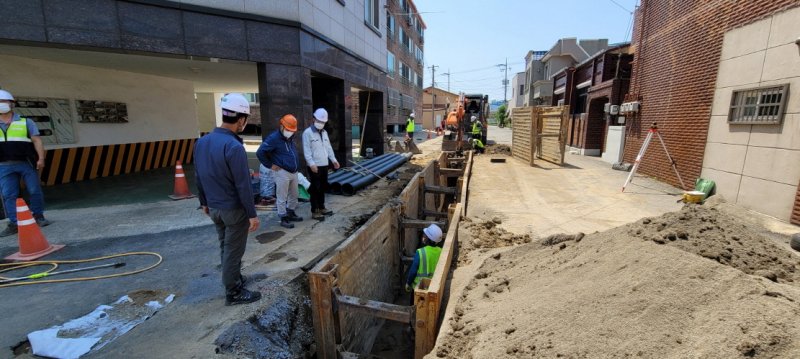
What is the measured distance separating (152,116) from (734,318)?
12100 mm

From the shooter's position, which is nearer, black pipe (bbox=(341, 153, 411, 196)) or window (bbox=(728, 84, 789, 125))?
window (bbox=(728, 84, 789, 125))

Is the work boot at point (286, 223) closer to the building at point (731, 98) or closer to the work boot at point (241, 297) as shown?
the work boot at point (241, 297)

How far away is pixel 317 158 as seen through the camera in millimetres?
5949

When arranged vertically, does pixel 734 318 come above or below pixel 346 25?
below

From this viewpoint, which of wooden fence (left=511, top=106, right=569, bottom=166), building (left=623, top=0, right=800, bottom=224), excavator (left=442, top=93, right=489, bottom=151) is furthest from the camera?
excavator (left=442, top=93, right=489, bottom=151)

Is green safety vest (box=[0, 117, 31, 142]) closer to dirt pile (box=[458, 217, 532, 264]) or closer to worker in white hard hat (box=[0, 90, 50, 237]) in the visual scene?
worker in white hard hat (box=[0, 90, 50, 237])

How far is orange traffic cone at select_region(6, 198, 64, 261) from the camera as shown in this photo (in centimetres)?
401

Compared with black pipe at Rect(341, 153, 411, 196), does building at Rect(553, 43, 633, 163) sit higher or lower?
higher

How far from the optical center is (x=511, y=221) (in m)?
5.84

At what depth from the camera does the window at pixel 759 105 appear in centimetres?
570

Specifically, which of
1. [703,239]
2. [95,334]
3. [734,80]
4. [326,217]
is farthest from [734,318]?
[734,80]

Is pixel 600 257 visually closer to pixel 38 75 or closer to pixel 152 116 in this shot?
pixel 38 75

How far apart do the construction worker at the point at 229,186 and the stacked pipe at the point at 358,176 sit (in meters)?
4.45

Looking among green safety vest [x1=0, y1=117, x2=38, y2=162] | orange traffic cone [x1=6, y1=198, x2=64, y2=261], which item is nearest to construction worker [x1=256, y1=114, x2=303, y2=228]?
orange traffic cone [x1=6, y1=198, x2=64, y2=261]
